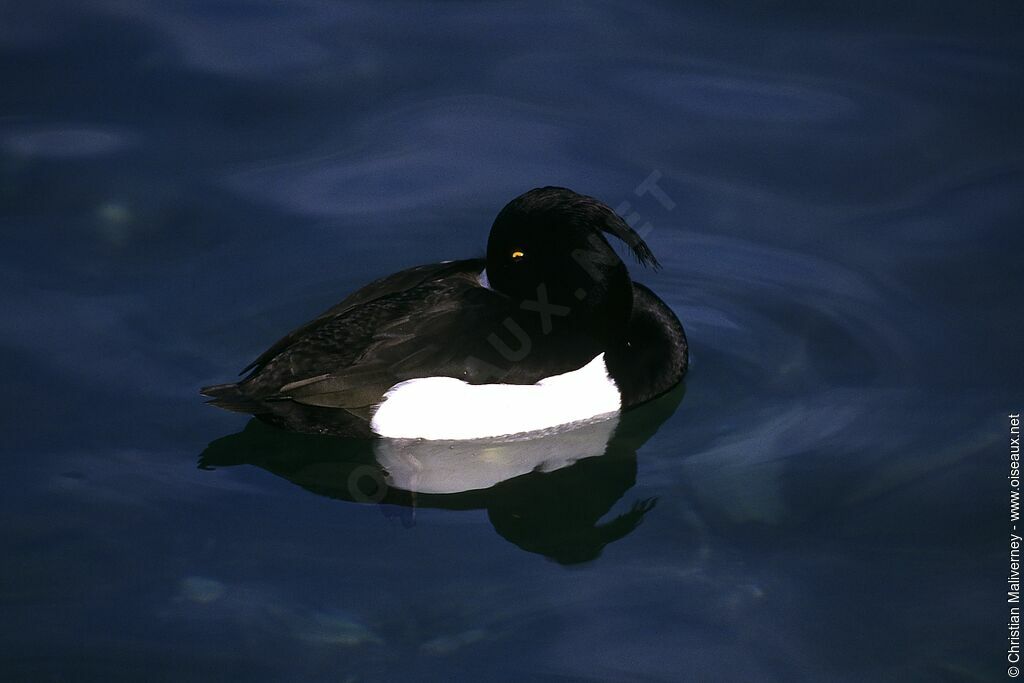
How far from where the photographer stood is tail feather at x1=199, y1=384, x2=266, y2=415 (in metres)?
5.50

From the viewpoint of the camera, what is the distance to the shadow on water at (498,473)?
531 centimetres

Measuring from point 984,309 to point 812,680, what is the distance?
247 cm

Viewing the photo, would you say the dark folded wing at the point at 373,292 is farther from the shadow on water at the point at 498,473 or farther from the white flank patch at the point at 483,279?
the shadow on water at the point at 498,473

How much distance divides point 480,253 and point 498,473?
1556 millimetres

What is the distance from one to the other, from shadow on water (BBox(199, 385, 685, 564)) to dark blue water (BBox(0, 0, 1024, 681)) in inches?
0.8

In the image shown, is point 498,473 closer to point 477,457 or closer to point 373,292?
point 477,457

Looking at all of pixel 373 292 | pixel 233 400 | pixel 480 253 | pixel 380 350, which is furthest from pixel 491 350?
pixel 480 253

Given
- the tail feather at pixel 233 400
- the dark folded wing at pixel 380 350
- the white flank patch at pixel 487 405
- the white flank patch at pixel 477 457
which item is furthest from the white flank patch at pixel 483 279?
the tail feather at pixel 233 400

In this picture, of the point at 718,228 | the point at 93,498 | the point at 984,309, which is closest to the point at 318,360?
the point at 93,498

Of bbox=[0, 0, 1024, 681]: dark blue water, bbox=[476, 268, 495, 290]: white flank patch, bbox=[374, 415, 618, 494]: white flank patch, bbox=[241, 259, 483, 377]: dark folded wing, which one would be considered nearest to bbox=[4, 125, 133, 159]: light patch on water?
bbox=[0, 0, 1024, 681]: dark blue water

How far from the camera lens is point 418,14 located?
841 centimetres

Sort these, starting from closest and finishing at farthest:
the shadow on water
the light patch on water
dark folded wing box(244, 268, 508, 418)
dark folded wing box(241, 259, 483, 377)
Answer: the shadow on water → dark folded wing box(244, 268, 508, 418) → dark folded wing box(241, 259, 483, 377) → the light patch on water

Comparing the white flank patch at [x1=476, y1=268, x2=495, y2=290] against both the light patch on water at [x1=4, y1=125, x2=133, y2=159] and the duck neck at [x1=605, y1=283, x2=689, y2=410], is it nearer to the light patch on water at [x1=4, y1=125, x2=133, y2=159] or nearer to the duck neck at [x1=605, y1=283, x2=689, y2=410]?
the duck neck at [x1=605, y1=283, x2=689, y2=410]

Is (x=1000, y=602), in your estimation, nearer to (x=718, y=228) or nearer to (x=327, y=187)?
(x=718, y=228)
